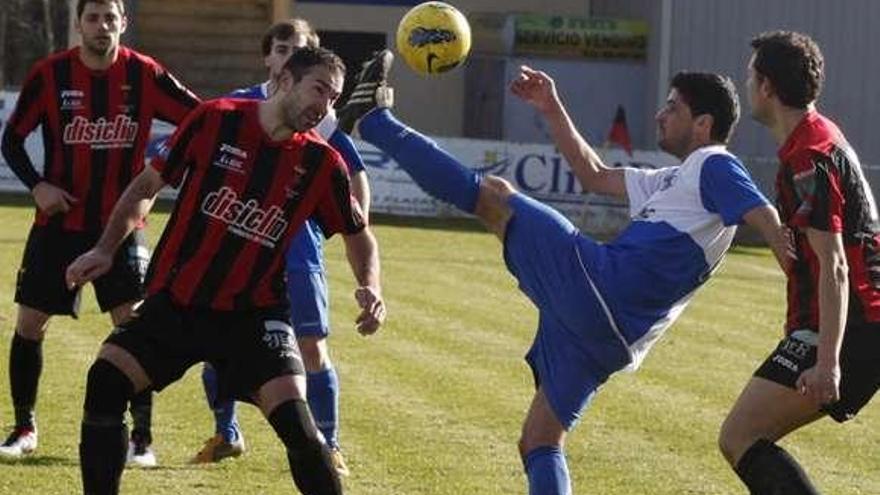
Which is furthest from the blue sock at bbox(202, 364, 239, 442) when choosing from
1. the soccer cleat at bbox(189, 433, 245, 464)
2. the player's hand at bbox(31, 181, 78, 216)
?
the player's hand at bbox(31, 181, 78, 216)

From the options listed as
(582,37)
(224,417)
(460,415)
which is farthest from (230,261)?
(582,37)

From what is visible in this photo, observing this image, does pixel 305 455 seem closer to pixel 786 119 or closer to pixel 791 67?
pixel 786 119

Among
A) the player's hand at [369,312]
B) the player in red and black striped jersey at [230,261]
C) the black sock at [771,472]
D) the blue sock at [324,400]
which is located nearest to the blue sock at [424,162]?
the player in red and black striped jersey at [230,261]

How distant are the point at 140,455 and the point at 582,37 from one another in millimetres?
24758

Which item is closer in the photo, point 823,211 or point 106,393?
point 823,211

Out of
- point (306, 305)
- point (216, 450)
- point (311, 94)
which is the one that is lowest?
point (216, 450)

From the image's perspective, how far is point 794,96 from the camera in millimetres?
6980

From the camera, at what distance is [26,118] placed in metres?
9.45

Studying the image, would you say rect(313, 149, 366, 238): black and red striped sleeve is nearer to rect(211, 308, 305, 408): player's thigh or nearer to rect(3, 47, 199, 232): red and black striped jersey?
rect(211, 308, 305, 408): player's thigh

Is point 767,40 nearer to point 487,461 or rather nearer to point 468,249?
point 487,461

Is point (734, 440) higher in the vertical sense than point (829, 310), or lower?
lower

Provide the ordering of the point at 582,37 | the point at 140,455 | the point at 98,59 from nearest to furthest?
1. the point at 98,59
2. the point at 140,455
3. the point at 582,37

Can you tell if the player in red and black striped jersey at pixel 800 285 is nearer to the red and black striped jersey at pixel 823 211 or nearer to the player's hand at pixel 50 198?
the red and black striped jersey at pixel 823 211

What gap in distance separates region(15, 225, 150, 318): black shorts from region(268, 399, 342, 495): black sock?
99.8 inches
